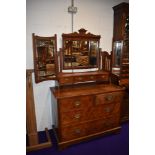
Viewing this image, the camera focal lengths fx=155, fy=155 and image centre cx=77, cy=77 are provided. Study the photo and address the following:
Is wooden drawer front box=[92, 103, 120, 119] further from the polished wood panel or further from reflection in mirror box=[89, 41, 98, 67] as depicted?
reflection in mirror box=[89, 41, 98, 67]

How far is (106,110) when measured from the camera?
2422 millimetres

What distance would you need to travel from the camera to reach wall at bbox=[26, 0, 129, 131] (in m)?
2.34

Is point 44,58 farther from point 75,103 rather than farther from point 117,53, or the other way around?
point 117,53

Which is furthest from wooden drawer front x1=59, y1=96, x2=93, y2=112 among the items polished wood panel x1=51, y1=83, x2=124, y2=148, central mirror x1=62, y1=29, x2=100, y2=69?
central mirror x1=62, y1=29, x2=100, y2=69

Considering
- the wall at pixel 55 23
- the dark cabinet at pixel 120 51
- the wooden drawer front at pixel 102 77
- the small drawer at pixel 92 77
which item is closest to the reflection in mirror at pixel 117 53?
the dark cabinet at pixel 120 51

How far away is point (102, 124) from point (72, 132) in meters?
0.51

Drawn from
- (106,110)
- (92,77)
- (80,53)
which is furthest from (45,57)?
(106,110)

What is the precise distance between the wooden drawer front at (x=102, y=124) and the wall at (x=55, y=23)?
763mm

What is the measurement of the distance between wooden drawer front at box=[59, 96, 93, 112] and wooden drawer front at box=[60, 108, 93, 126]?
0.20ft

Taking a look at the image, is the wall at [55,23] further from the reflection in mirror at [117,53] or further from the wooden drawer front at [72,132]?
the wooden drawer front at [72,132]

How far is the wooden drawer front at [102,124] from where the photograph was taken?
2355 millimetres
